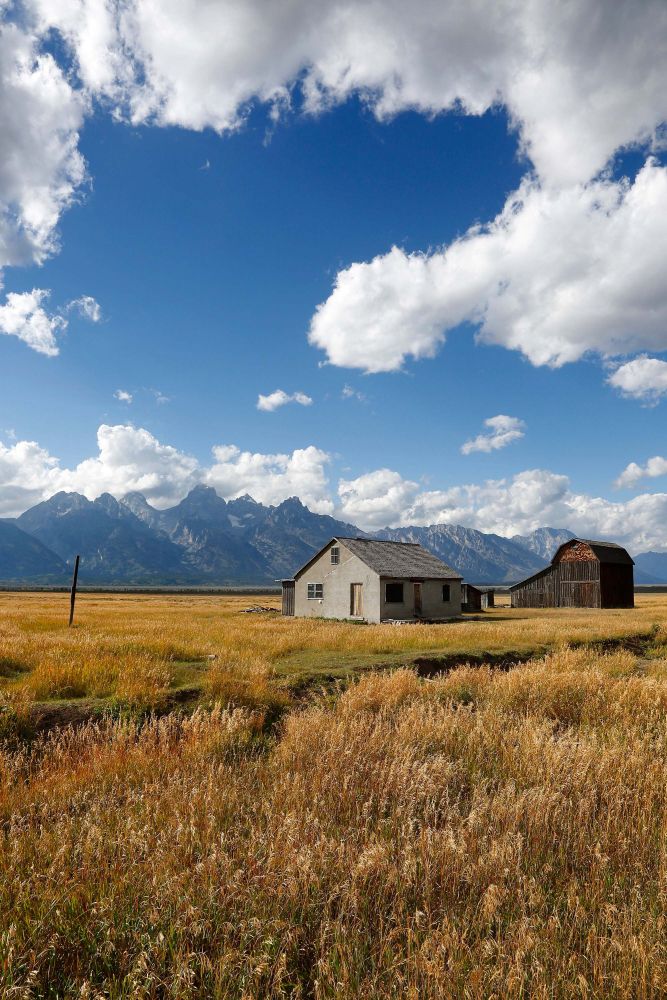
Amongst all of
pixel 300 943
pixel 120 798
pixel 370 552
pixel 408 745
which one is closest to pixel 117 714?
pixel 120 798

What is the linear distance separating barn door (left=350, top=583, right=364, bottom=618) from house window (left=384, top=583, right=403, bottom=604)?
1.85 m

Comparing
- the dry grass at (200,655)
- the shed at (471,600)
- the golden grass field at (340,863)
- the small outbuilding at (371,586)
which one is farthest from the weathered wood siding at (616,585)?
the golden grass field at (340,863)

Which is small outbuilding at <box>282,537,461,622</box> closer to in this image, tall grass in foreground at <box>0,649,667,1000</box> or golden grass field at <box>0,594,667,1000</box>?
golden grass field at <box>0,594,667,1000</box>

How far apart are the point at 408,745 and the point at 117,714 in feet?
18.7

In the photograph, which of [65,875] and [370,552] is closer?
[65,875]

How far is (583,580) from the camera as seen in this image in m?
54.1

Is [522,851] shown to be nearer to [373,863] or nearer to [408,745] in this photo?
[373,863]

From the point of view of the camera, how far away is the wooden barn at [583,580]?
5322cm

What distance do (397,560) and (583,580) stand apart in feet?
81.4

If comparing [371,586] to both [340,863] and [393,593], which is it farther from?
[340,863]

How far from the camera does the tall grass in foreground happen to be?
2.88 metres

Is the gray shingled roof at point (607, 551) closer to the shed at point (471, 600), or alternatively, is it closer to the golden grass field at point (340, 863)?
the shed at point (471, 600)

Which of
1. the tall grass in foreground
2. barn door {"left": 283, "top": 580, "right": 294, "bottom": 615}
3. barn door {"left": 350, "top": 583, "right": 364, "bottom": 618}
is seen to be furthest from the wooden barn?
the tall grass in foreground

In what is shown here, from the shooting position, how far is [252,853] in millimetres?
3793
